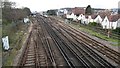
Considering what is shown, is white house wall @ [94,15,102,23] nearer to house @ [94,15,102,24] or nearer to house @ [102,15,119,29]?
house @ [94,15,102,24]

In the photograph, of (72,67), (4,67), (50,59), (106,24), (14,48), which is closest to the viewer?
(72,67)

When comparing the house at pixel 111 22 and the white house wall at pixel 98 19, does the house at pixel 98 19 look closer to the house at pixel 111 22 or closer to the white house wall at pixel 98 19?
the white house wall at pixel 98 19

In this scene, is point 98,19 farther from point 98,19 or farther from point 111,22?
point 111,22

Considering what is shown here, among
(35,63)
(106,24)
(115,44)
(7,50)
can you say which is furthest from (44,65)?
(106,24)

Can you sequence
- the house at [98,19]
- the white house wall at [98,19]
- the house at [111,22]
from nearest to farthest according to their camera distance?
the house at [111,22], the house at [98,19], the white house wall at [98,19]

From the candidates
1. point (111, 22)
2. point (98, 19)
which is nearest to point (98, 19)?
point (98, 19)

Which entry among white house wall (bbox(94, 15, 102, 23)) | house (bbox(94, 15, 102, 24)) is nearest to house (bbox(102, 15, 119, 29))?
house (bbox(94, 15, 102, 24))

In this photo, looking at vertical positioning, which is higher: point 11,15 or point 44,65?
point 11,15

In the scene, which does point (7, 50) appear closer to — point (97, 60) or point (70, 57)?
point (70, 57)

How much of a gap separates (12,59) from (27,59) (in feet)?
5.66

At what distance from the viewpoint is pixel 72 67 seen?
17.9m

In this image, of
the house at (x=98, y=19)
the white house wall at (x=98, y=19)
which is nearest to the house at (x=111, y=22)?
the house at (x=98, y=19)

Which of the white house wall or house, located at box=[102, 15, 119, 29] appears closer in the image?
house, located at box=[102, 15, 119, 29]

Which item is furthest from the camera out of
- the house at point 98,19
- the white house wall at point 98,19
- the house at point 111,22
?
the white house wall at point 98,19
